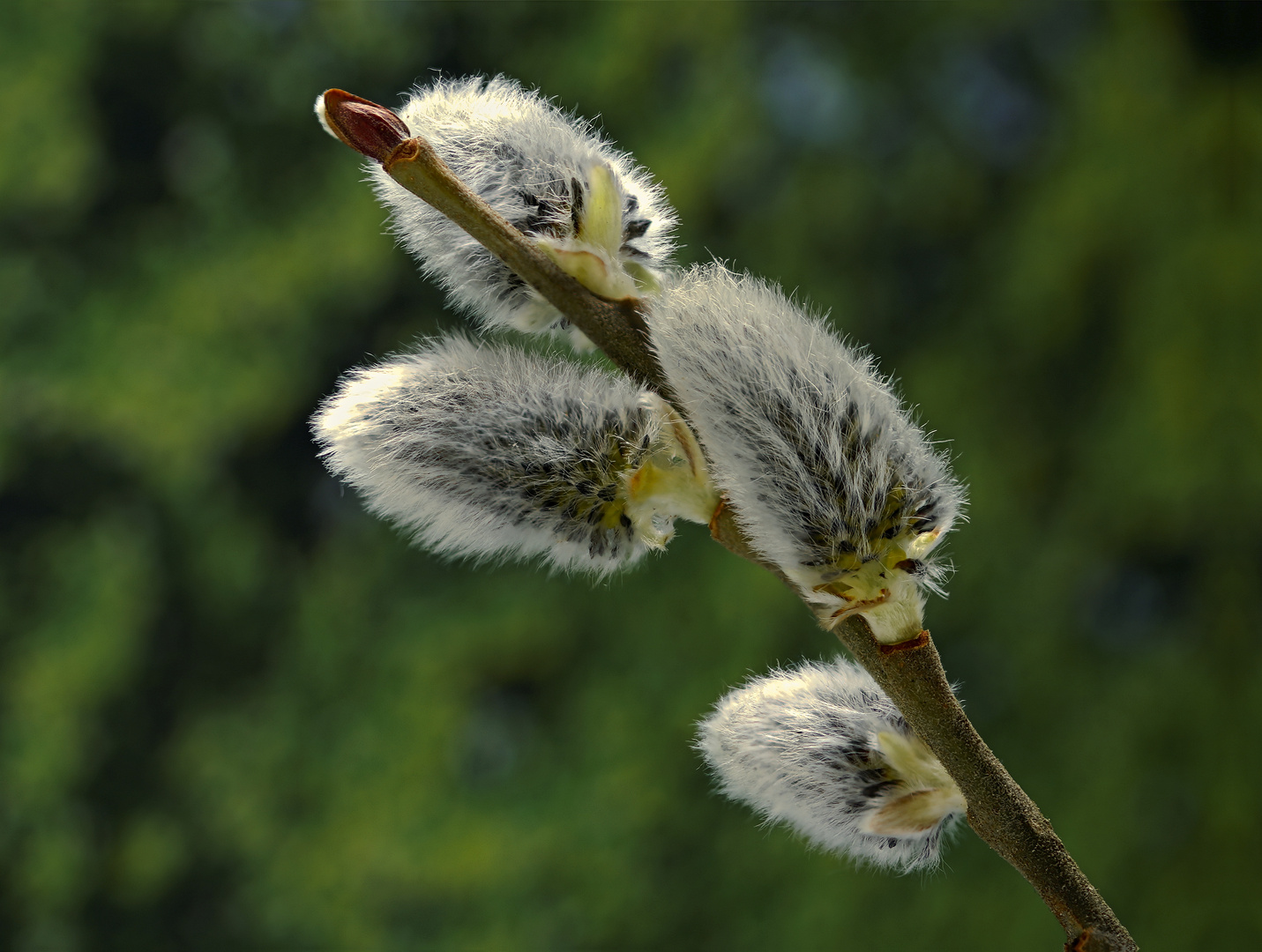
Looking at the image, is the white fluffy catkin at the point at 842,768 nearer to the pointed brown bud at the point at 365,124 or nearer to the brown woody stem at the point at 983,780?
the brown woody stem at the point at 983,780

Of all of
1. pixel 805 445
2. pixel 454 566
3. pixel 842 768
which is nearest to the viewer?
pixel 805 445

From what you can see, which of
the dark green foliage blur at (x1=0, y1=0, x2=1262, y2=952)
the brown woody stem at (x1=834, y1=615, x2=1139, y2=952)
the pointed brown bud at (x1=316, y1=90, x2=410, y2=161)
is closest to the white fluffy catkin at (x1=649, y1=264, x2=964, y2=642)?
the brown woody stem at (x1=834, y1=615, x2=1139, y2=952)

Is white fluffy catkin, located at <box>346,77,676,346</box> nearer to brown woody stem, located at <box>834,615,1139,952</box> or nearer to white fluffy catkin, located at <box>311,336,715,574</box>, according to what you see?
white fluffy catkin, located at <box>311,336,715,574</box>

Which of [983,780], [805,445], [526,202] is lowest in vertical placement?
[983,780]

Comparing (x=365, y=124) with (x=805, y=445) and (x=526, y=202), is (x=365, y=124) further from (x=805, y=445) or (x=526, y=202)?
(x=805, y=445)

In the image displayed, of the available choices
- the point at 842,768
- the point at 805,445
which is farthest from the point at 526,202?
the point at 842,768

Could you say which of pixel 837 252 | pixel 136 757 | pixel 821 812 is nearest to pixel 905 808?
pixel 821 812
